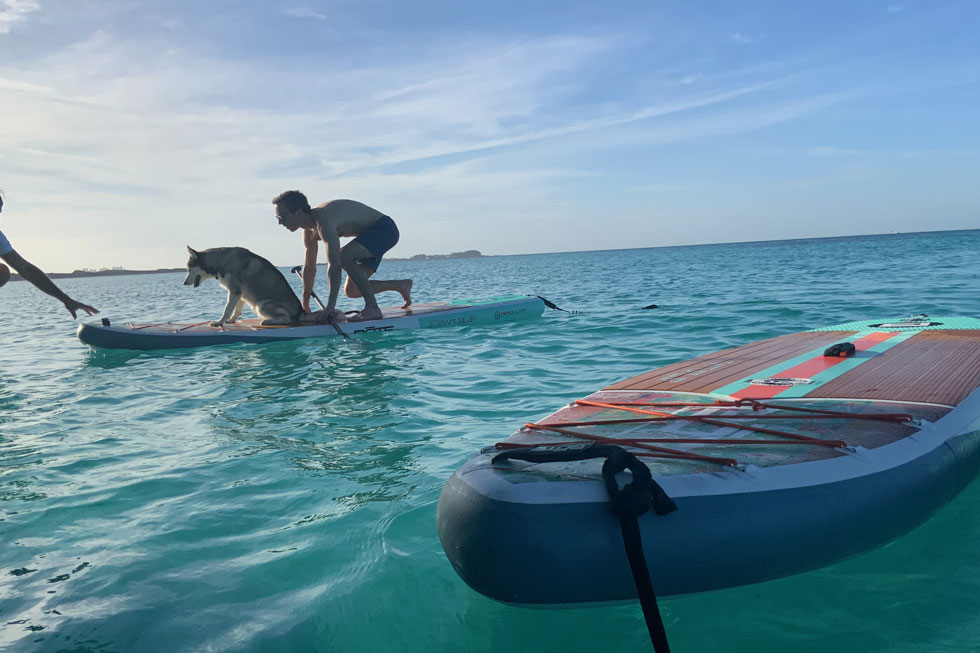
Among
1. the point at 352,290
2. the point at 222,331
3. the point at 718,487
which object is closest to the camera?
the point at 718,487

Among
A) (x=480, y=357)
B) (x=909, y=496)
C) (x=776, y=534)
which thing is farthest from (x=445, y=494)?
(x=480, y=357)

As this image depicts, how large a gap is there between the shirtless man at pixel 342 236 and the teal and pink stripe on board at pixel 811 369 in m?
5.89

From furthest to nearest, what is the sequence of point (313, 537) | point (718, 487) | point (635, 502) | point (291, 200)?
1. point (291, 200)
2. point (313, 537)
3. point (718, 487)
4. point (635, 502)

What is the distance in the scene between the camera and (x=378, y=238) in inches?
368

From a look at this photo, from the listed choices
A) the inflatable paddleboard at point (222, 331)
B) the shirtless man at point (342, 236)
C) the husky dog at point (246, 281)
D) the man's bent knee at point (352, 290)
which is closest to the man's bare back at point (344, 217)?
the shirtless man at point (342, 236)

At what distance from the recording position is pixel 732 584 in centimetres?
211

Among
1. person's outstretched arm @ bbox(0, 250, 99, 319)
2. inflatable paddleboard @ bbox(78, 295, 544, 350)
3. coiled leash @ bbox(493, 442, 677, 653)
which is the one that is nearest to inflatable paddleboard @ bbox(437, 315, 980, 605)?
coiled leash @ bbox(493, 442, 677, 653)

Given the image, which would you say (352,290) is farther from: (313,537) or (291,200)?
(313,537)

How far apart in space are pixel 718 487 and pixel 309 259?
8025 mm

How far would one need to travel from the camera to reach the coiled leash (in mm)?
1860

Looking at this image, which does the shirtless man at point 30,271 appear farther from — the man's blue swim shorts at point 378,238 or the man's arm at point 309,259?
the man's blue swim shorts at point 378,238

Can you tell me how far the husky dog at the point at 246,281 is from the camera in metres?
8.74

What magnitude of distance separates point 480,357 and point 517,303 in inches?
137

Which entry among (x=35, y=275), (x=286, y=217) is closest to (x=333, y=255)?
(x=286, y=217)
